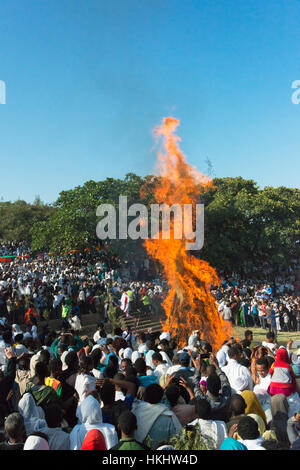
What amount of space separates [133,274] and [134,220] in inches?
144

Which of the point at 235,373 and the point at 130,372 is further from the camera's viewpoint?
the point at 235,373

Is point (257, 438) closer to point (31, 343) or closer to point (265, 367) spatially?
point (265, 367)

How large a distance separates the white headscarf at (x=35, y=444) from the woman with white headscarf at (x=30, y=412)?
775 mm

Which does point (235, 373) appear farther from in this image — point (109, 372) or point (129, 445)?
point (129, 445)

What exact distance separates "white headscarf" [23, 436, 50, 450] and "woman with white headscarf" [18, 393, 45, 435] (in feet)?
2.54

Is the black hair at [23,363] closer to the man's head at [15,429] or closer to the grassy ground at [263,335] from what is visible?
the man's head at [15,429]

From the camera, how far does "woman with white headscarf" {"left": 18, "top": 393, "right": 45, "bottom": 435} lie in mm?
4698

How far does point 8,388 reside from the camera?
5.68 metres

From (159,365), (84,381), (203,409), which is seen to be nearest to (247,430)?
(203,409)

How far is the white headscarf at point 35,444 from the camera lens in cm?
389

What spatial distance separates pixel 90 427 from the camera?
4406mm

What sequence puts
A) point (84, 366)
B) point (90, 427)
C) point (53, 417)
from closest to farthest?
point (90, 427)
point (53, 417)
point (84, 366)

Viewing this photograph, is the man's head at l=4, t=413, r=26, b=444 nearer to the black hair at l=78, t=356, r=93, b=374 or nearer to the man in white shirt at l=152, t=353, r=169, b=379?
the black hair at l=78, t=356, r=93, b=374

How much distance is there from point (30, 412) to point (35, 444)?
0.95 meters
